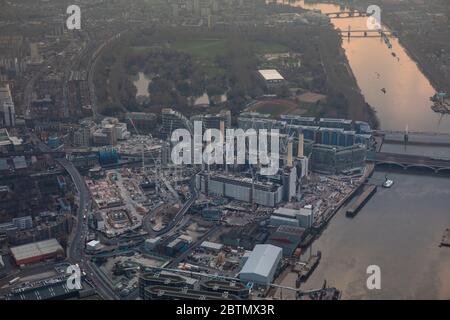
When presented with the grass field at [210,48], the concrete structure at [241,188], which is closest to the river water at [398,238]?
the concrete structure at [241,188]

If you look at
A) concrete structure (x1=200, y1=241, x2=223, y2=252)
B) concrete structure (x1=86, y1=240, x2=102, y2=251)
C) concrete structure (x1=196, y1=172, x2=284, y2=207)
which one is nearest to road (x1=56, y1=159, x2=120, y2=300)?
Answer: concrete structure (x1=86, y1=240, x2=102, y2=251)

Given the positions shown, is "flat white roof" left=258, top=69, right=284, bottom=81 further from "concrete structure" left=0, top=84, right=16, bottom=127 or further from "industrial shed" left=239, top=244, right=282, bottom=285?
"industrial shed" left=239, top=244, right=282, bottom=285

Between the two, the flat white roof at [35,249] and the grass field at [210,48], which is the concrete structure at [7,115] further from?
the grass field at [210,48]

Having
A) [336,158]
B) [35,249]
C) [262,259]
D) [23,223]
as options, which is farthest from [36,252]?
[336,158]

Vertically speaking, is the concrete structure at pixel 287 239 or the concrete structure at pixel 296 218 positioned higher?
the concrete structure at pixel 296 218

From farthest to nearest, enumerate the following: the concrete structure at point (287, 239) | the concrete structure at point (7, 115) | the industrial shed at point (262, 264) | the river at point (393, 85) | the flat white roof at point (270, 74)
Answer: the flat white roof at point (270, 74) < the river at point (393, 85) < the concrete structure at point (7, 115) < the concrete structure at point (287, 239) < the industrial shed at point (262, 264)

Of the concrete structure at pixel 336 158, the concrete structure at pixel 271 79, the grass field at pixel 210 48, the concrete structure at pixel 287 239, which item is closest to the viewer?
the concrete structure at pixel 287 239
